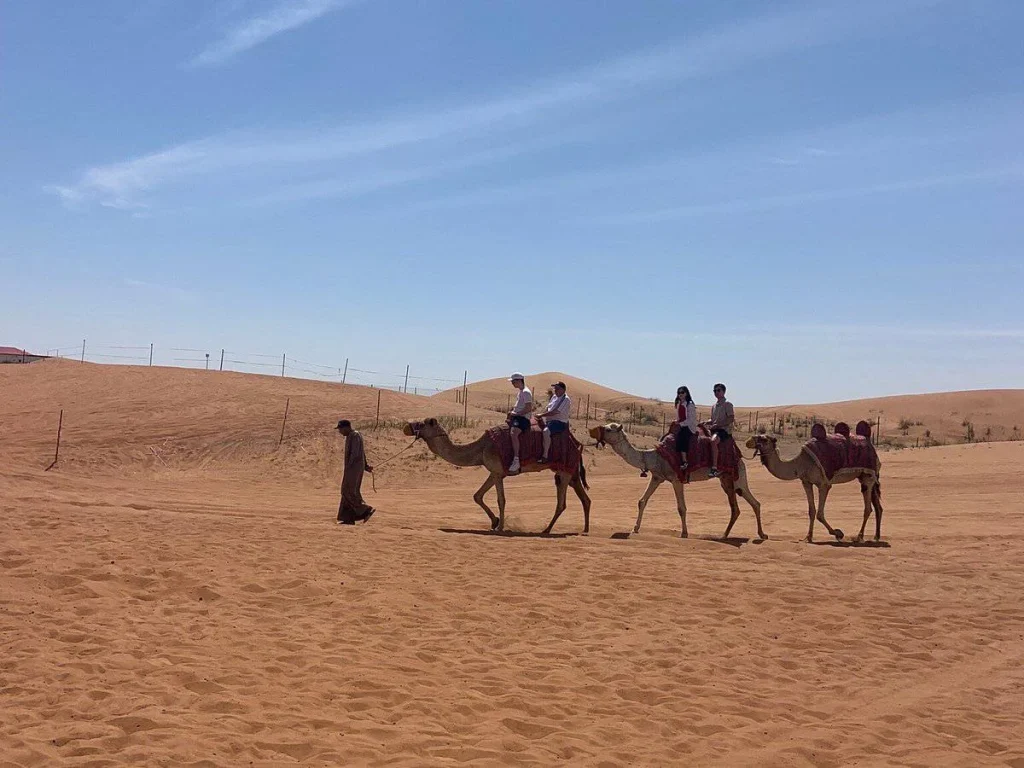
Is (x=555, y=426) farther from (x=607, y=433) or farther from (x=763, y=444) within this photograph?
(x=763, y=444)

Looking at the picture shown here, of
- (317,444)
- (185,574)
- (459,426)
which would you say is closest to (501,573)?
(185,574)

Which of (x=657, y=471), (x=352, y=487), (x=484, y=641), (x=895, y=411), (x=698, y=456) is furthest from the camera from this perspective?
(x=895, y=411)

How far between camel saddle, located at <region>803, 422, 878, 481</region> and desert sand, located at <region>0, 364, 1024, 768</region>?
5.21 feet

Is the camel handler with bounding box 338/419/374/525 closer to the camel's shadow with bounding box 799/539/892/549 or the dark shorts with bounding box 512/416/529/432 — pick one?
the dark shorts with bounding box 512/416/529/432

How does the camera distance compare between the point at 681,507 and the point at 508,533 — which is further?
the point at 681,507

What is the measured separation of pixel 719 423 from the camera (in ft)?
55.9

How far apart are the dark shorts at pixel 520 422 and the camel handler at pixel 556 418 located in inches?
16.4

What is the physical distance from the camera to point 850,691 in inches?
312

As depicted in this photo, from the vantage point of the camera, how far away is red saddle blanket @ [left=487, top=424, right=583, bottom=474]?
54.7ft

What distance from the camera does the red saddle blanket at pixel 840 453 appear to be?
675 inches

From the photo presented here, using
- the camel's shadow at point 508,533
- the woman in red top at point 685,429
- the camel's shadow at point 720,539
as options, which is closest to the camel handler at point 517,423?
the camel's shadow at point 508,533

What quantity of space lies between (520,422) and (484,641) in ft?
26.5

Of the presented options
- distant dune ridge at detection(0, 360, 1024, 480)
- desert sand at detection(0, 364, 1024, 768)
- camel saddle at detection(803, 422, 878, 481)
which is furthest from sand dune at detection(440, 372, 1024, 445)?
desert sand at detection(0, 364, 1024, 768)

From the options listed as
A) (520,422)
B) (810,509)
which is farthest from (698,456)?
(520,422)
